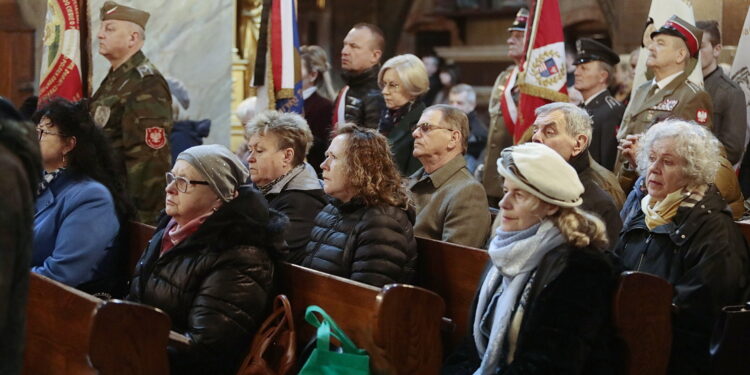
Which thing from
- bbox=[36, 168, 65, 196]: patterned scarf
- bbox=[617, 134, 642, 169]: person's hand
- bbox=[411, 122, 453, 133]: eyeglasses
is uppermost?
bbox=[411, 122, 453, 133]: eyeglasses

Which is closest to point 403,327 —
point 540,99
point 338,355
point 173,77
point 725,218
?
point 338,355

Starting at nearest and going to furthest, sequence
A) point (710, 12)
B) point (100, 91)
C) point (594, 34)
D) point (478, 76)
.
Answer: point (100, 91) → point (710, 12) → point (594, 34) → point (478, 76)

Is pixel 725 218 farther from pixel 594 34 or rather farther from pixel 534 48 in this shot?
pixel 594 34

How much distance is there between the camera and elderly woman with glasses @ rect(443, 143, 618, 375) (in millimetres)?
3027

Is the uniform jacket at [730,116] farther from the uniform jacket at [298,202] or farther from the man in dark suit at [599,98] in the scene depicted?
the uniform jacket at [298,202]

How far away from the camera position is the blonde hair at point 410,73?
19.5 feet

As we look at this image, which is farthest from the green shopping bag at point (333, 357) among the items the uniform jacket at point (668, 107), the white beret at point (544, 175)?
the uniform jacket at point (668, 107)

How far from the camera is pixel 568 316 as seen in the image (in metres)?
3.03

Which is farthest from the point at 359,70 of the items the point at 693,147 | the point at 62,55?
the point at 693,147

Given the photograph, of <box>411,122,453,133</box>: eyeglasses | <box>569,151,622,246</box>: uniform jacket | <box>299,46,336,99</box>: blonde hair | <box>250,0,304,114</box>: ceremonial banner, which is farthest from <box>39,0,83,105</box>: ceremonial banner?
<box>569,151,622,246</box>: uniform jacket

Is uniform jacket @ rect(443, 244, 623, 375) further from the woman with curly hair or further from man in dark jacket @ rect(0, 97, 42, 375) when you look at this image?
man in dark jacket @ rect(0, 97, 42, 375)

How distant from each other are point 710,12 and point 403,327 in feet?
15.8

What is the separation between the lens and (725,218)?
3.69 meters

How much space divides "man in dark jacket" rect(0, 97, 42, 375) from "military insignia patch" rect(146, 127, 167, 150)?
3751 mm
